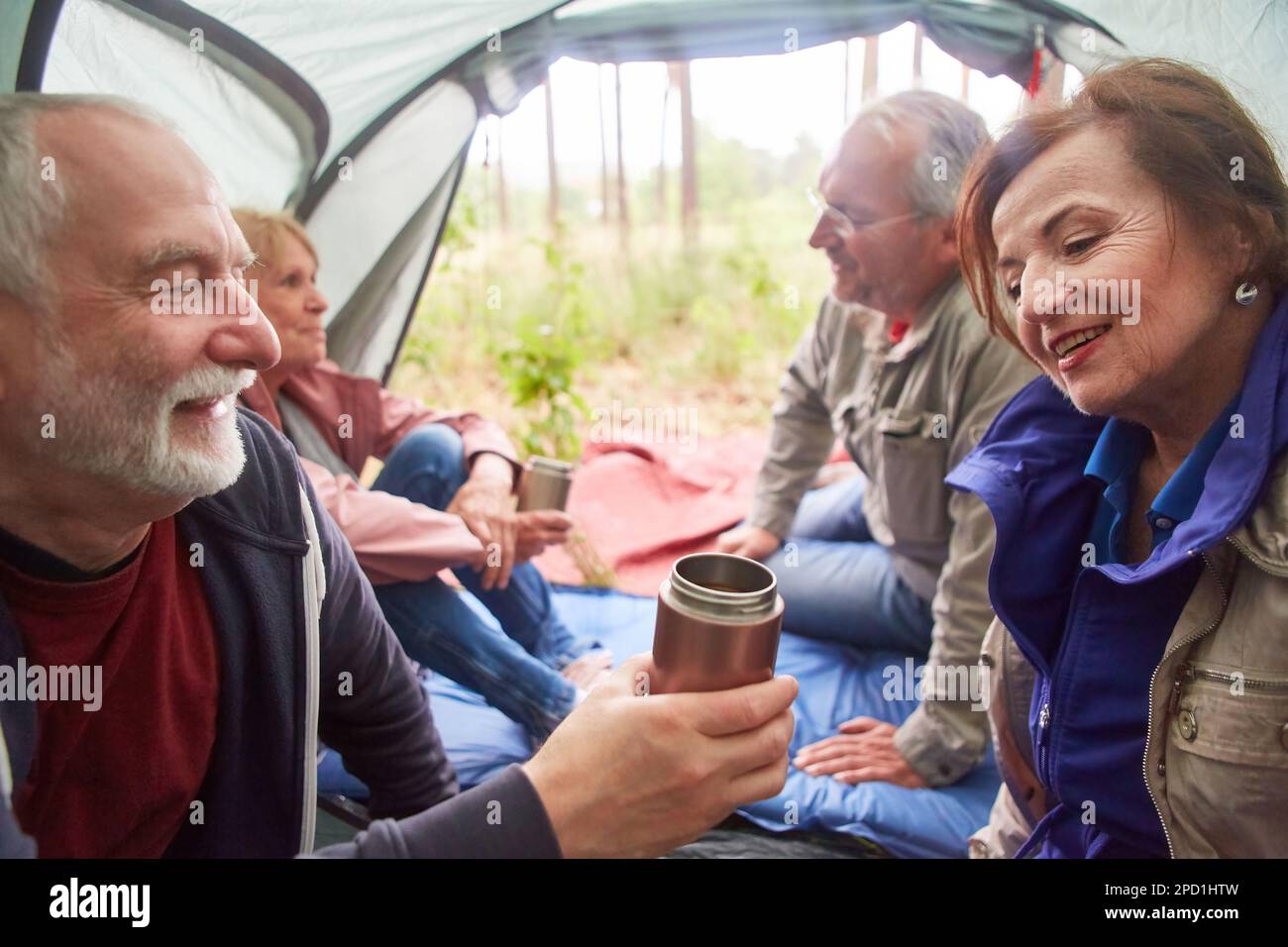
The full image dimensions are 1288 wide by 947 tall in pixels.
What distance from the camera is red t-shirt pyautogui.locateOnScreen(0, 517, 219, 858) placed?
0.91 metres

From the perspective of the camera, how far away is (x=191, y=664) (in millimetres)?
985

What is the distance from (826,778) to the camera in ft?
5.79

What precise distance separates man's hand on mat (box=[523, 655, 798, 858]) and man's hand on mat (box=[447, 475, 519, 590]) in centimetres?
94

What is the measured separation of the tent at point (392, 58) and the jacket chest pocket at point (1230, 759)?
2.08 ft

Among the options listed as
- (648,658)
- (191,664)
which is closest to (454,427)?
(191,664)

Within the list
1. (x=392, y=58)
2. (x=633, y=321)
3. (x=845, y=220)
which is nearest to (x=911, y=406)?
(x=845, y=220)

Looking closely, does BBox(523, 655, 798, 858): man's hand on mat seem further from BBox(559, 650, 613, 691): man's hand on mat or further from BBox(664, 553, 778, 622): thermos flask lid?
BBox(559, 650, 613, 691): man's hand on mat

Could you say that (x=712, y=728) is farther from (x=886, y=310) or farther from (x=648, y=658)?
(x=886, y=310)

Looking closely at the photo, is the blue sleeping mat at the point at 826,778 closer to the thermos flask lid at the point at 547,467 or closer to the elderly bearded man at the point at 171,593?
the thermos flask lid at the point at 547,467

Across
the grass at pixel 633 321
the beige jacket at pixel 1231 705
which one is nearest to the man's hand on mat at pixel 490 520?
the beige jacket at pixel 1231 705

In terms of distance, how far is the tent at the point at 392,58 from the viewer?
133 centimetres

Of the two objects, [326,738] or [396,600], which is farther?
[396,600]

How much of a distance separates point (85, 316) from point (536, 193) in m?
8.59
